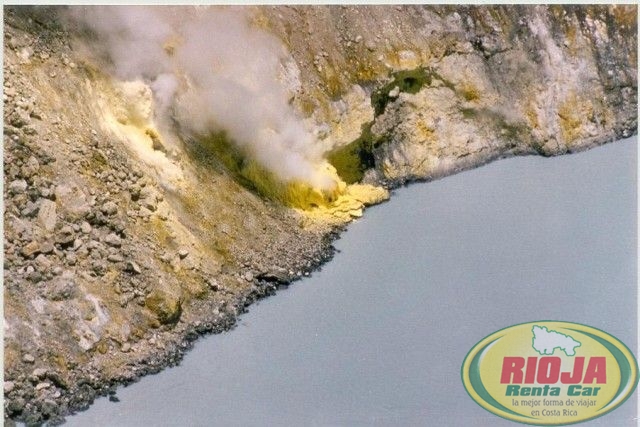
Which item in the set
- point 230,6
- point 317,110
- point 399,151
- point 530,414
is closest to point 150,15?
point 230,6

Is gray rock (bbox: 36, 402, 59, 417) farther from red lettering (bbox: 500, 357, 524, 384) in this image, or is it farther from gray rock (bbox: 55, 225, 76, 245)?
red lettering (bbox: 500, 357, 524, 384)

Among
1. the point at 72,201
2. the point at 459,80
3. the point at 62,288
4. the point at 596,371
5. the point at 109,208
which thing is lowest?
the point at 596,371

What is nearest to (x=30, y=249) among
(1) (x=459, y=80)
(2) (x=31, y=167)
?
(2) (x=31, y=167)

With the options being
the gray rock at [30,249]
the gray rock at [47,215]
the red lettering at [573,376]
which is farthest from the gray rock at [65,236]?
the red lettering at [573,376]

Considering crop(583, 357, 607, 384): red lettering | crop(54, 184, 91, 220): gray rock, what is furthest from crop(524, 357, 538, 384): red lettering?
crop(54, 184, 91, 220): gray rock

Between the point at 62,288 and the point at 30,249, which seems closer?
the point at 30,249

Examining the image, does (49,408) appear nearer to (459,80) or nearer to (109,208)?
(109,208)
